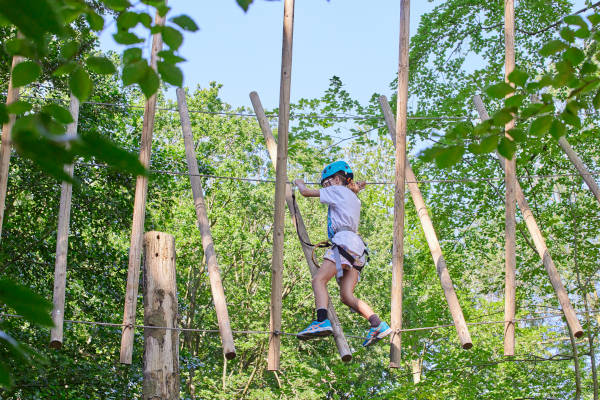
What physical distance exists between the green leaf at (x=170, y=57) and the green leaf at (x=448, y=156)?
1.71 feet

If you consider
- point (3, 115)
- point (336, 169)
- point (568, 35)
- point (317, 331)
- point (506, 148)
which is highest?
point (336, 169)

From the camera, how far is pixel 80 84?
102 centimetres

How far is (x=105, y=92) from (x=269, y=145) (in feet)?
13.4

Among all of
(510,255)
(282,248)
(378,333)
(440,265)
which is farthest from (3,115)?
(510,255)

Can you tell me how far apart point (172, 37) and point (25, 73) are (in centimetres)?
24

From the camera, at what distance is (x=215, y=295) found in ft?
13.9

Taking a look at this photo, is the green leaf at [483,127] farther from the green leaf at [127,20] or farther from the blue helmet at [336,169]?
the blue helmet at [336,169]

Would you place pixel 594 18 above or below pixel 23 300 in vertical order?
above

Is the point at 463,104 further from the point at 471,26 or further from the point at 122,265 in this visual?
the point at 122,265

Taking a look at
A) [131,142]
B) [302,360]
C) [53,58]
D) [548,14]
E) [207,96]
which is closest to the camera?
[53,58]

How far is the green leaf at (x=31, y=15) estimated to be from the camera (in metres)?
0.65

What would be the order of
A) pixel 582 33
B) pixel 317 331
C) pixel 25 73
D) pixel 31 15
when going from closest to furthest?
pixel 31 15 → pixel 25 73 → pixel 582 33 → pixel 317 331

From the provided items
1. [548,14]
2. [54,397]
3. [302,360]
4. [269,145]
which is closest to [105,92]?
[54,397]

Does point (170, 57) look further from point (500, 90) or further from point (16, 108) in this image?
point (500, 90)
